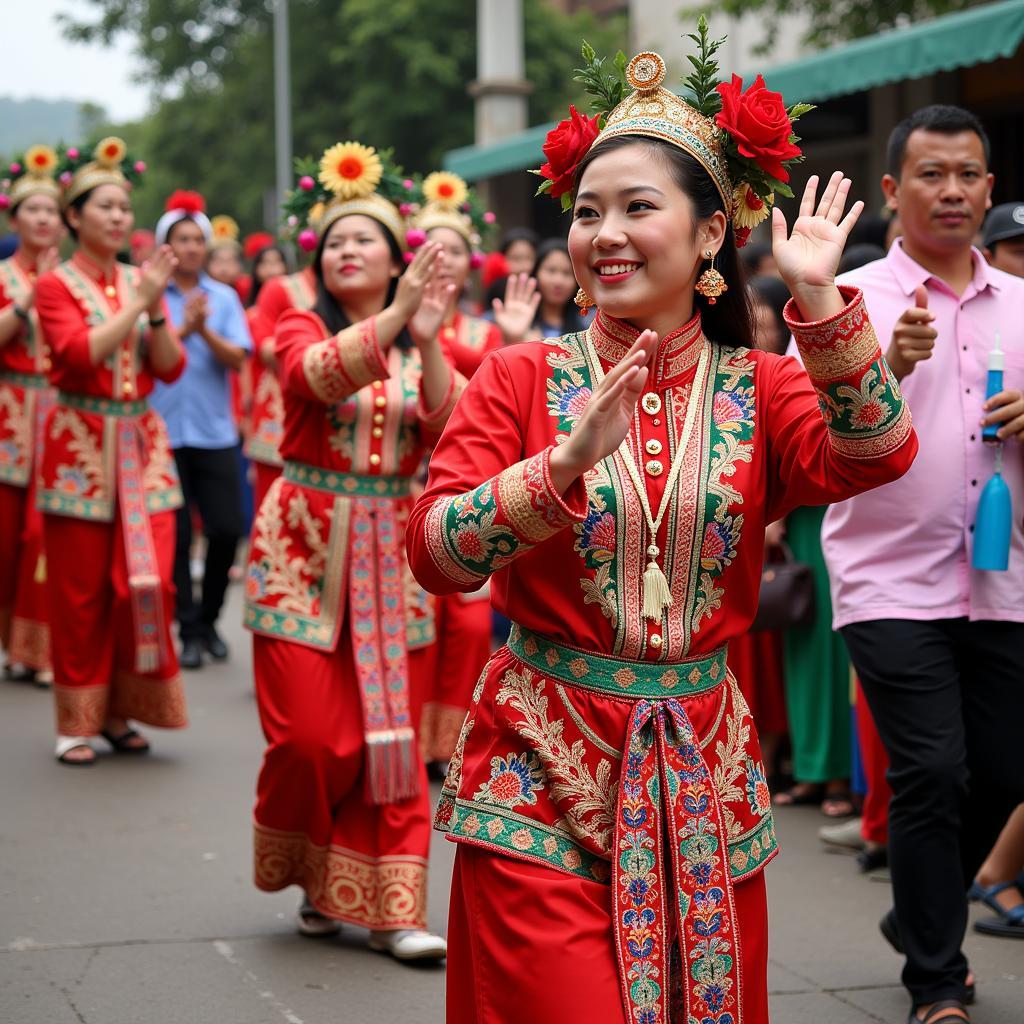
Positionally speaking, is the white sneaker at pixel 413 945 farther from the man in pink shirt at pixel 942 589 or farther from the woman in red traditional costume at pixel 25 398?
the woman in red traditional costume at pixel 25 398

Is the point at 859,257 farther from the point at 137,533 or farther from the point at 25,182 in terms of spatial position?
the point at 25,182

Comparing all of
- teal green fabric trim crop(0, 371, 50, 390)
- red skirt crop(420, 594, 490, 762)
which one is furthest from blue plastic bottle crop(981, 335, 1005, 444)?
teal green fabric trim crop(0, 371, 50, 390)

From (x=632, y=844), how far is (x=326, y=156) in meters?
3.18

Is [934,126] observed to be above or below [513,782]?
above

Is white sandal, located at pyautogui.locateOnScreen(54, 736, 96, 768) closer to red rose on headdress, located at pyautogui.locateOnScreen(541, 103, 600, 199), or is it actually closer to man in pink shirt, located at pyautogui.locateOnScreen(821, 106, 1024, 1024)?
man in pink shirt, located at pyautogui.locateOnScreen(821, 106, 1024, 1024)

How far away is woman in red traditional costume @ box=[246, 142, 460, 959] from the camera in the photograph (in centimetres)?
476

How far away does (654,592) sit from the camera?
2900mm

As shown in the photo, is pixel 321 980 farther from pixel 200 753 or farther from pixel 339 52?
pixel 339 52

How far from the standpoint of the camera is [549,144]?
123 inches

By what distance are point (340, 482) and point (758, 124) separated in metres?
2.30

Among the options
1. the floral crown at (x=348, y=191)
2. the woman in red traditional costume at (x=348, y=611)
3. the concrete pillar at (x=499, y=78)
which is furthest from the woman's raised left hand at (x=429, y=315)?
the concrete pillar at (x=499, y=78)

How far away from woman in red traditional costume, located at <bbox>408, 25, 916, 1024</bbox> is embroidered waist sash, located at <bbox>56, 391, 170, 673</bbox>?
13.3ft

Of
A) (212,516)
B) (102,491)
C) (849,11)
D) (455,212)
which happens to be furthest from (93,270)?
(849,11)

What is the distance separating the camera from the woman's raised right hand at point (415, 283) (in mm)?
4672
